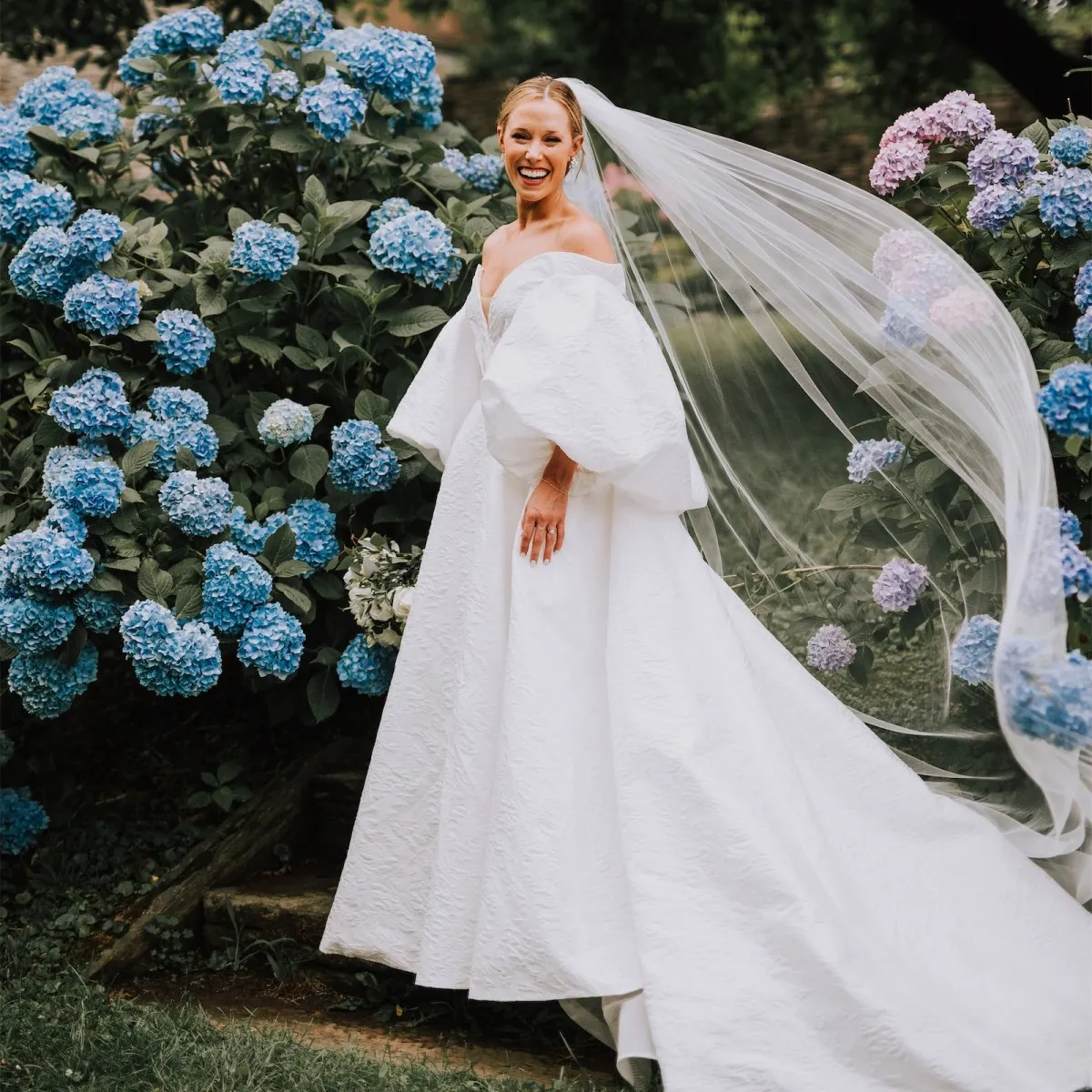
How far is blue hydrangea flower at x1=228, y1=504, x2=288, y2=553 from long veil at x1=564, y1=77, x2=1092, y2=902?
1170 millimetres

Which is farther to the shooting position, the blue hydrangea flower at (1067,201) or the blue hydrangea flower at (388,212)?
the blue hydrangea flower at (388,212)

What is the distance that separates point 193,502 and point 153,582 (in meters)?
0.24

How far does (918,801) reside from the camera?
124 inches

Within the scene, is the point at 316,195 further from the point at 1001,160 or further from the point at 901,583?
the point at 901,583

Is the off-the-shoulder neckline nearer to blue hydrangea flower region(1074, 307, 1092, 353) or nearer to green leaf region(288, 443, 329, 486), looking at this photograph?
green leaf region(288, 443, 329, 486)

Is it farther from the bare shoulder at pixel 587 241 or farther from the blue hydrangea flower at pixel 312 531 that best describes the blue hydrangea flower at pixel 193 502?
the bare shoulder at pixel 587 241

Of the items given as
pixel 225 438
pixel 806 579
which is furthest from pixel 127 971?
pixel 806 579

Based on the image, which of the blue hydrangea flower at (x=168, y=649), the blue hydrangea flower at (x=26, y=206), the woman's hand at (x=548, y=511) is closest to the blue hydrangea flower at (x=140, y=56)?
the blue hydrangea flower at (x=26, y=206)

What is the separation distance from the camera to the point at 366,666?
3.73 meters

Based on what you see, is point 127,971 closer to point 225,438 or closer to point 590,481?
point 225,438

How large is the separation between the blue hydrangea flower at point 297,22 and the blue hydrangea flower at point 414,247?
87 centimetres

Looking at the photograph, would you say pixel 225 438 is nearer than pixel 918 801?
No

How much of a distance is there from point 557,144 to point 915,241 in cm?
85

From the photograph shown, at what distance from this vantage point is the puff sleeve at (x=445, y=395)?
3410 millimetres
